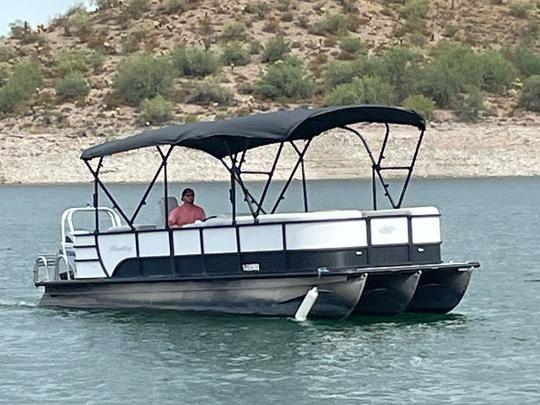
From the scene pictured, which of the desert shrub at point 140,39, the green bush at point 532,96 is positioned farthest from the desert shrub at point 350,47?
the green bush at point 532,96

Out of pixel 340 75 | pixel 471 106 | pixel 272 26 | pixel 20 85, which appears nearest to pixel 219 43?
pixel 272 26

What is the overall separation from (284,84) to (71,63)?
1488 cm

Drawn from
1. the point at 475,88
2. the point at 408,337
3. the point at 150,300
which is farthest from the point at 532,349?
the point at 475,88

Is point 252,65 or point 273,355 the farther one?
point 252,65

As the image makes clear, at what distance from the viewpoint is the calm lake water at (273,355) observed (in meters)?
17.5

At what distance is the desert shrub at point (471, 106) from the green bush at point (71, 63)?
23.9 meters

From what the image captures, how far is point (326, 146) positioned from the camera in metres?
Result: 75.5

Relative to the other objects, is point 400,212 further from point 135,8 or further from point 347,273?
point 135,8

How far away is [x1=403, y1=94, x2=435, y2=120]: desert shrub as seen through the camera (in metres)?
79.1

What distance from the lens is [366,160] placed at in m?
75.2

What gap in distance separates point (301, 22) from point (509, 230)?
204 ft

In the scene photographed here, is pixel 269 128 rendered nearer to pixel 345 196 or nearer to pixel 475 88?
pixel 345 196

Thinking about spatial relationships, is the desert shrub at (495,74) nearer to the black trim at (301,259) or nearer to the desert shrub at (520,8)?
the desert shrub at (520,8)

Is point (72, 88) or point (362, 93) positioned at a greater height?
point (72, 88)
